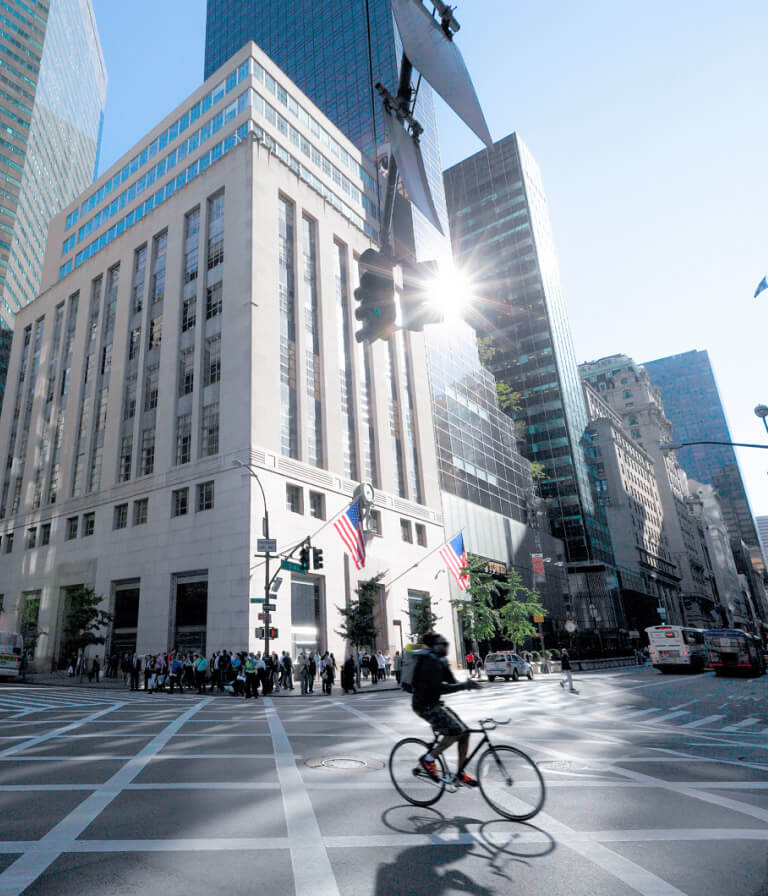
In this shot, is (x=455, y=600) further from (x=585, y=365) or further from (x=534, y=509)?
(x=585, y=365)

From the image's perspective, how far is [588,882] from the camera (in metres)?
4.24

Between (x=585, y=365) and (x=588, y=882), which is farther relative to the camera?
(x=585, y=365)

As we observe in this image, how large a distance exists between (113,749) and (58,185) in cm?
14015

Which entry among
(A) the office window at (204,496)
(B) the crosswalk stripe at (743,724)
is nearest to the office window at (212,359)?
(A) the office window at (204,496)

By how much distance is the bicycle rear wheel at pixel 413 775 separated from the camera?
251 inches

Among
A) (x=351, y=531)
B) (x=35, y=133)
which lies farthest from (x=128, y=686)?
(x=35, y=133)

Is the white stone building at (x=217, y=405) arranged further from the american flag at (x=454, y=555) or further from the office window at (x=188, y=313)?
the american flag at (x=454, y=555)

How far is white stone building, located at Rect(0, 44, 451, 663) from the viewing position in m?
34.2

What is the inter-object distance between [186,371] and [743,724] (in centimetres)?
3580

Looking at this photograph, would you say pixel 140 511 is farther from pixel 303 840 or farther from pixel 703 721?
pixel 303 840

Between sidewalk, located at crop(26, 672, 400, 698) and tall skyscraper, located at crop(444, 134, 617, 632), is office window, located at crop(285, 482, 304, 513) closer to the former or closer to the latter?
sidewalk, located at crop(26, 672, 400, 698)

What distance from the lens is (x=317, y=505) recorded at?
3747cm

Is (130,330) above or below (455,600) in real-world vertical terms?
above

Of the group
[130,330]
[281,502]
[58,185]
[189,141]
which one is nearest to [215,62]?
[58,185]
